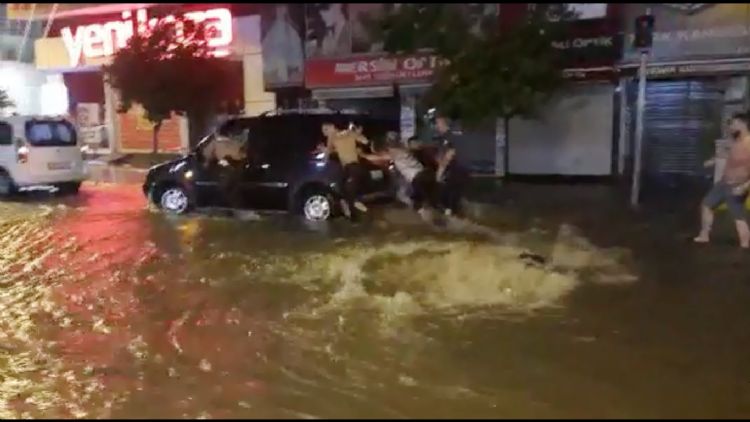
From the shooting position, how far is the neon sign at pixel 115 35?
23.1 metres

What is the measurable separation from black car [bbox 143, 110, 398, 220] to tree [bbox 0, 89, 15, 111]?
12425 mm

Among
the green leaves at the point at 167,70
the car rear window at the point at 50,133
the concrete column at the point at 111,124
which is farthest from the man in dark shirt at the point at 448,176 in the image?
the concrete column at the point at 111,124

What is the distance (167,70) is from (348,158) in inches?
388

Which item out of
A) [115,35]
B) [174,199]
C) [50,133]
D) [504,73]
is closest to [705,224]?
[504,73]

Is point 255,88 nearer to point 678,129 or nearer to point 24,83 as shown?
point 24,83

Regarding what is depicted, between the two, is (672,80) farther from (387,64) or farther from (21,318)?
(21,318)

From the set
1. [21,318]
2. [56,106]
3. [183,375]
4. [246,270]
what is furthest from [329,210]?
[56,106]

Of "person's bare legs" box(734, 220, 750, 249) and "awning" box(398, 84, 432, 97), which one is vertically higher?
"awning" box(398, 84, 432, 97)

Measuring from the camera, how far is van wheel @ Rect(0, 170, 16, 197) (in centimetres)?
1855

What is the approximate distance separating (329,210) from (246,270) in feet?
12.6

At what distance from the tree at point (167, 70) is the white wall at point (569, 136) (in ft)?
26.3

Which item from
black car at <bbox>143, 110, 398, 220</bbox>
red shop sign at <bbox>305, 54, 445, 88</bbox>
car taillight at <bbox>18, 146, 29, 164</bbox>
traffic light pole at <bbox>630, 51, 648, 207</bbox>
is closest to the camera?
black car at <bbox>143, 110, 398, 220</bbox>

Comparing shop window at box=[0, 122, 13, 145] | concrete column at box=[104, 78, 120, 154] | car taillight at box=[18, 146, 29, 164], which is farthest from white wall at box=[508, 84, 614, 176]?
concrete column at box=[104, 78, 120, 154]

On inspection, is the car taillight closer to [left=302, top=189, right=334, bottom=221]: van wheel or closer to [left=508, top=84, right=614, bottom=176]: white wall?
[left=302, top=189, right=334, bottom=221]: van wheel
